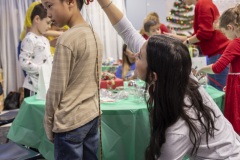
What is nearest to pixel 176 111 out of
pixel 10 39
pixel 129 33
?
pixel 129 33

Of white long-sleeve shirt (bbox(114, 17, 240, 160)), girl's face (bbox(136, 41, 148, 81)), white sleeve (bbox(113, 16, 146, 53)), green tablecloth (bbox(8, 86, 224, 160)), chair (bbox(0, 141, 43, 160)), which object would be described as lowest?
chair (bbox(0, 141, 43, 160))

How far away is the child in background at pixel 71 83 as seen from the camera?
119 centimetres

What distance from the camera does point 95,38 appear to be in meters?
1.29

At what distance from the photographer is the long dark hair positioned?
91 centimetres

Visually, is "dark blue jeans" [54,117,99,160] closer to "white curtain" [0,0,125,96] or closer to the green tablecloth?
the green tablecloth

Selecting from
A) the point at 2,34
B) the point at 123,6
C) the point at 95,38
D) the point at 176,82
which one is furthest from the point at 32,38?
the point at 123,6

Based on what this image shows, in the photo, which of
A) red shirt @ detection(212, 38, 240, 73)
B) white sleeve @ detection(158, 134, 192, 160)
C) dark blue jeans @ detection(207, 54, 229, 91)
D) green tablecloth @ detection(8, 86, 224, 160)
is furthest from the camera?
dark blue jeans @ detection(207, 54, 229, 91)

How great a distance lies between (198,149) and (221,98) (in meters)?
1.17

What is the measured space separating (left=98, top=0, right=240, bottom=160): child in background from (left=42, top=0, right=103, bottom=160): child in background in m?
0.34

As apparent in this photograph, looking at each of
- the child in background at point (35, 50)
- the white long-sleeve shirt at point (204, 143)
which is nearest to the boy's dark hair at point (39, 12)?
the child in background at point (35, 50)

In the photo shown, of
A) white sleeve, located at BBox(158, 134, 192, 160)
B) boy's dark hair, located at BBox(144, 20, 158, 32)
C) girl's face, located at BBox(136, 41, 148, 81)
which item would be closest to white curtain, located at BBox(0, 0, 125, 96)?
boy's dark hair, located at BBox(144, 20, 158, 32)

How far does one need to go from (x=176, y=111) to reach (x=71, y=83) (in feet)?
1.74

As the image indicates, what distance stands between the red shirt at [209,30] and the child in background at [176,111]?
181 centimetres

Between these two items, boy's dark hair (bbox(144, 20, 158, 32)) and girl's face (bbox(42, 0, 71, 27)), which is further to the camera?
boy's dark hair (bbox(144, 20, 158, 32))
